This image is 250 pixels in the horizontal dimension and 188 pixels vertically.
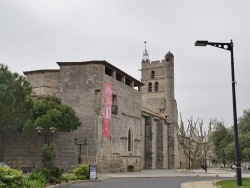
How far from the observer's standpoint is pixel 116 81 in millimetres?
40031

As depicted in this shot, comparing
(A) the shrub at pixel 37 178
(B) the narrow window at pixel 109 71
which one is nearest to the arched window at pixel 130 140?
(B) the narrow window at pixel 109 71

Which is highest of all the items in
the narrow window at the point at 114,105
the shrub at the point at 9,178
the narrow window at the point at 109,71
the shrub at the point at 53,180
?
the narrow window at the point at 109,71

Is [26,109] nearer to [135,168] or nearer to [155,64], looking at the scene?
[135,168]

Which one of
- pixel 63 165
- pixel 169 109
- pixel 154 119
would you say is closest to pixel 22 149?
pixel 63 165

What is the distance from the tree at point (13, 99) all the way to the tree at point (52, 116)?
3245mm

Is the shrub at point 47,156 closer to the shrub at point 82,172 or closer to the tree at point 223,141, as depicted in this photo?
the shrub at point 82,172

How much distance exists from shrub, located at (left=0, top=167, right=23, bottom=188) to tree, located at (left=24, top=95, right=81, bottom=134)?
2046 centimetres

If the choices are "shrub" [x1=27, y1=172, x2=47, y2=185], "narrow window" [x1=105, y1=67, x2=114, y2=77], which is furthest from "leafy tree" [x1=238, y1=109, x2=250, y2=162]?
"narrow window" [x1=105, y1=67, x2=114, y2=77]

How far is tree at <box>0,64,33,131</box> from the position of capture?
23734 mm

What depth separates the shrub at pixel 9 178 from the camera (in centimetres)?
1169

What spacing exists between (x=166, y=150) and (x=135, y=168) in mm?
16064

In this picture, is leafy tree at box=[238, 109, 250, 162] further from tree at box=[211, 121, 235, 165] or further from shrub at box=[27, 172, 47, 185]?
shrub at box=[27, 172, 47, 185]

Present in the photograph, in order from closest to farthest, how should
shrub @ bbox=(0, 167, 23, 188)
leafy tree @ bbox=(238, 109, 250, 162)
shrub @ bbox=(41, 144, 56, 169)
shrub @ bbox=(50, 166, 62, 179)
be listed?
1. shrub @ bbox=(0, 167, 23, 188)
2. shrub @ bbox=(50, 166, 62, 179)
3. leafy tree @ bbox=(238, 109, 250, 162)
4. shrub @ bbox=(41, 144, 56, 169)

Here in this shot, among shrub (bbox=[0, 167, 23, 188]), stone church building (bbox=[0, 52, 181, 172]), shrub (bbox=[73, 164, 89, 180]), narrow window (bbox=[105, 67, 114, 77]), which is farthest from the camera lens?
narrow window (bbox=[105, 67, 114, 77])
